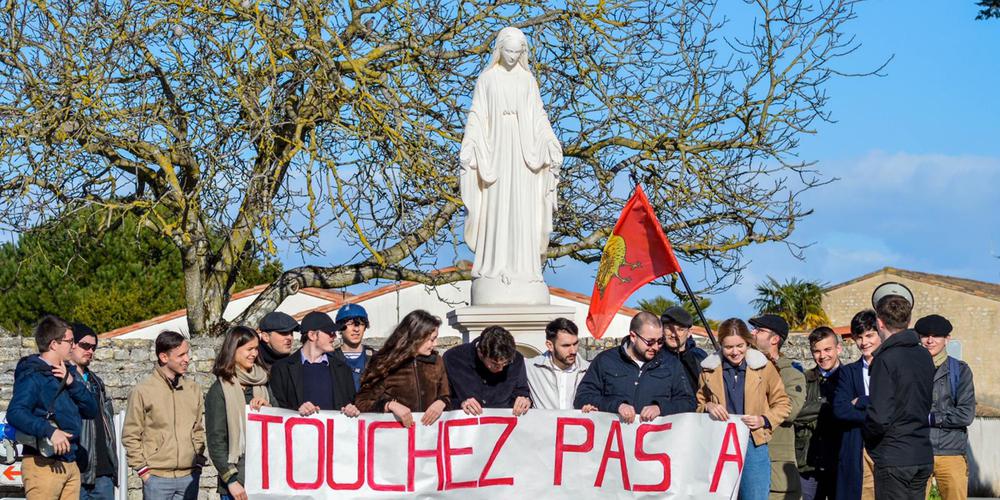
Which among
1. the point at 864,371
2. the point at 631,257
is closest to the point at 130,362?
the point at 631,257

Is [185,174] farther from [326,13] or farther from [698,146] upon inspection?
[698,146]

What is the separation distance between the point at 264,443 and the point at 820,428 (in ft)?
11.9

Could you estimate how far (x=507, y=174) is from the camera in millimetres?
10039

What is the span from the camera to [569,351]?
8.02m

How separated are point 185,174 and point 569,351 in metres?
12.9

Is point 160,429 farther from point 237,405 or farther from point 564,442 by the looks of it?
point 564,442

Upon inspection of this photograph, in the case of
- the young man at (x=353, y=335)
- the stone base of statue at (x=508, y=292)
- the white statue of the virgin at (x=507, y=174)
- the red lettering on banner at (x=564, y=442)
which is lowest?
the red lettering on banner at (x=564, y=442)

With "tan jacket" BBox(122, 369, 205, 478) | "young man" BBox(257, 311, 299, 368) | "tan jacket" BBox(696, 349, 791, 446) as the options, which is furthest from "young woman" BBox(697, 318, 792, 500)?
"tan jacket" BBox(122, 369, 205, 478)

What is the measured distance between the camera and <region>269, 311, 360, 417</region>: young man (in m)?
7.81

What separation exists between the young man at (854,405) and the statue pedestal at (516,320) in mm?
2223

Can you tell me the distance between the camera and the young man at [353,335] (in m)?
8.08

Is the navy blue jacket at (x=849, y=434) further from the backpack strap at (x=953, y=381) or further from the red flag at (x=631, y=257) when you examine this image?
the red flag at (x=631, y=257)

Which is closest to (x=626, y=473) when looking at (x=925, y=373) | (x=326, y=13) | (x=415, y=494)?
(x=415, y=494)

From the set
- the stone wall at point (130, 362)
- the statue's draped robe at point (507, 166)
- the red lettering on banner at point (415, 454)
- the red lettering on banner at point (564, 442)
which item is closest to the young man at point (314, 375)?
the red lettering on banner at point (415, 454)
